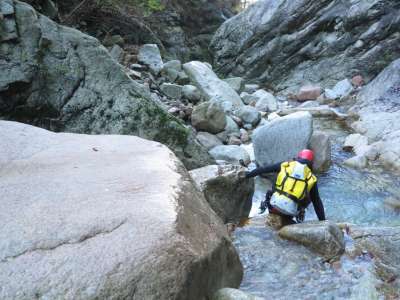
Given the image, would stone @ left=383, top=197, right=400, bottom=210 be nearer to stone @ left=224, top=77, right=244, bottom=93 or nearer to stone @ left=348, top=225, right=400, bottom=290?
stone @ left=348, top=225, right=400, bottom=290

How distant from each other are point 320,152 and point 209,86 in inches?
209

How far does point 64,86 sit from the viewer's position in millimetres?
6117

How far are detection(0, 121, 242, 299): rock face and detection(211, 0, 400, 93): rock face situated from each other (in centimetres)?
1418

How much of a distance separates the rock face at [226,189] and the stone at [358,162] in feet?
11.5

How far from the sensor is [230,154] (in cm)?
805

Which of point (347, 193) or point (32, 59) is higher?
point (32, 59)

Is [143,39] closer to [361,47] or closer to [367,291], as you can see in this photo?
[361,47]

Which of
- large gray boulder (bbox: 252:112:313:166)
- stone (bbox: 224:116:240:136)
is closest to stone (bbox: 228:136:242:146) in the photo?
stone (bbox: 224:116:240:136)

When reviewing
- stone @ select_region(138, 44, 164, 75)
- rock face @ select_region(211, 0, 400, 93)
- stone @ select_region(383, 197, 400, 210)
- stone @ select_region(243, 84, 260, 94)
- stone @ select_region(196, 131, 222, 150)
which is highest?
rock face @ select_region(211, 0, 400, 93)

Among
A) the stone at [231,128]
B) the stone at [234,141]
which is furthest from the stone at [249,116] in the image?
the stone at [234,141]

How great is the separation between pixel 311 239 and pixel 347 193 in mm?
3124

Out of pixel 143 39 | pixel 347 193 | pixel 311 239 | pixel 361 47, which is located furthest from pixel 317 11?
pixel 311 239

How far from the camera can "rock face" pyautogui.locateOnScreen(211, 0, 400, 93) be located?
49.6 ft

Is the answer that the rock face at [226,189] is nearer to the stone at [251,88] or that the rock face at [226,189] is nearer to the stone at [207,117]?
the stone at [207,117]
